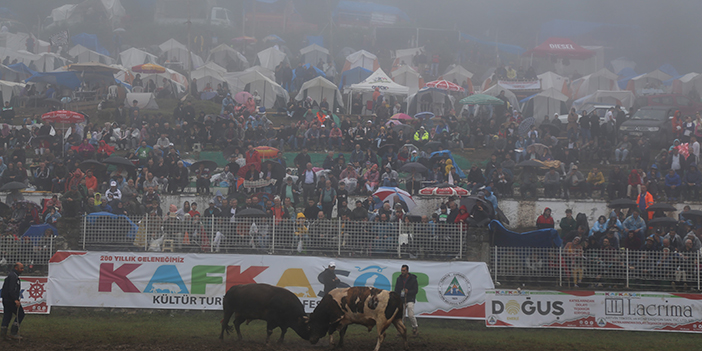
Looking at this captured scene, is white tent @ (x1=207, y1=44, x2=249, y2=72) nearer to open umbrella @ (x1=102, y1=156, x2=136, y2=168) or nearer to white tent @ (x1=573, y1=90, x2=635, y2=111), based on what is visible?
white tent @ (x1=573, y1=90, x2=635, y2=111)

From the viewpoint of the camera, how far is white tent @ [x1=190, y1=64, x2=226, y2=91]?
42219 millimetres

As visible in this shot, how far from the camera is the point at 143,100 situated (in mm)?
36531

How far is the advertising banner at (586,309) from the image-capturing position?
15.4 m

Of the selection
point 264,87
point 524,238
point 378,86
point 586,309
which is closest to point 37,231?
point 524,238

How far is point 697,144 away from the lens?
26.4 metres

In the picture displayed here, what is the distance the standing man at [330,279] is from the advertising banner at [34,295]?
276 inches

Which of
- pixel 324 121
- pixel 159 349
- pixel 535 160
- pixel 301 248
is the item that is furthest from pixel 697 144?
pixel 159 349

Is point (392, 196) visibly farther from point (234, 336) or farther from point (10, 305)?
point (10, 305)

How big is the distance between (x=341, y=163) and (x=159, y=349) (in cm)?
1370

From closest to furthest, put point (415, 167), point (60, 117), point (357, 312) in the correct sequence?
point (357, 312) < point (415, 167) < point (60, 117)

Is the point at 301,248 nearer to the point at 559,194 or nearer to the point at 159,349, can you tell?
the point at 159,349

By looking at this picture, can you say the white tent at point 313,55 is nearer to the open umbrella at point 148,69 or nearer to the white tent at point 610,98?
the open umbrella at point 148,69

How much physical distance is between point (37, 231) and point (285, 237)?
7.22 m

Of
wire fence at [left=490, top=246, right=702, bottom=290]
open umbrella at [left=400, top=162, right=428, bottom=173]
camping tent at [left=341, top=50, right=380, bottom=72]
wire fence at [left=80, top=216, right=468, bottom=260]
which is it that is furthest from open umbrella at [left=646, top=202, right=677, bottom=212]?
camping tent at [left=341, top=50, right=380, bottom=72]
